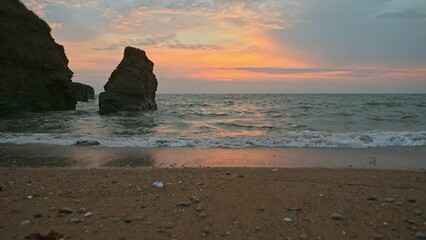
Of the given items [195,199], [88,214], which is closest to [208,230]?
[195,199]

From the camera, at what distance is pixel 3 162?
8891 mm

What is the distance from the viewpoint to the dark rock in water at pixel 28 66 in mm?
23875

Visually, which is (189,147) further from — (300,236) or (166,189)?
(300,236)

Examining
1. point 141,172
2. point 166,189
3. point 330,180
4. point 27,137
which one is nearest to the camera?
point 166,189

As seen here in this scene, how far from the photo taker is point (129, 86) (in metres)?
29.4

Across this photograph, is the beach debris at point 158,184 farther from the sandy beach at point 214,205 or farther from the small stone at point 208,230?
the small stone at point 208,230

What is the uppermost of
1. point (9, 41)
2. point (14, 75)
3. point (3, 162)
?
point (9, 41)

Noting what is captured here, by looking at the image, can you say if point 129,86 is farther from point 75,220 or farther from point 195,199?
point 75,220

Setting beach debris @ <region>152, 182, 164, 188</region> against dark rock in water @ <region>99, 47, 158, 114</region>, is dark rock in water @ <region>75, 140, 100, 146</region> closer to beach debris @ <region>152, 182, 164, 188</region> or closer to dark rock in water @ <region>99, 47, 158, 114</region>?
beach debris @ <region>152, 182, 164, 188</region>

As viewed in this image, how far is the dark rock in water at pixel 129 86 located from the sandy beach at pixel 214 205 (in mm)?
22147

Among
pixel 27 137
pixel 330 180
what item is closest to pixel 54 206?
pixel 330 180

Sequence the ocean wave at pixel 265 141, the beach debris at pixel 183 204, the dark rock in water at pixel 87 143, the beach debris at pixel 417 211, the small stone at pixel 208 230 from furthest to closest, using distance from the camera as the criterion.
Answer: the dark rock in water at pixel 87 143 → the ocean wave at pixel 265 141 → the beach debris at pixel 183 204 → the beach debris at pixel 417 211 → the small stone at pixel 208 230

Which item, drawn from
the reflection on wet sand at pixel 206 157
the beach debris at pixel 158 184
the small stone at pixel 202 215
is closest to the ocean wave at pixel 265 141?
the reflection on wet sand at pixel 206 157

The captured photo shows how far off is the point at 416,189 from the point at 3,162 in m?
9.47
